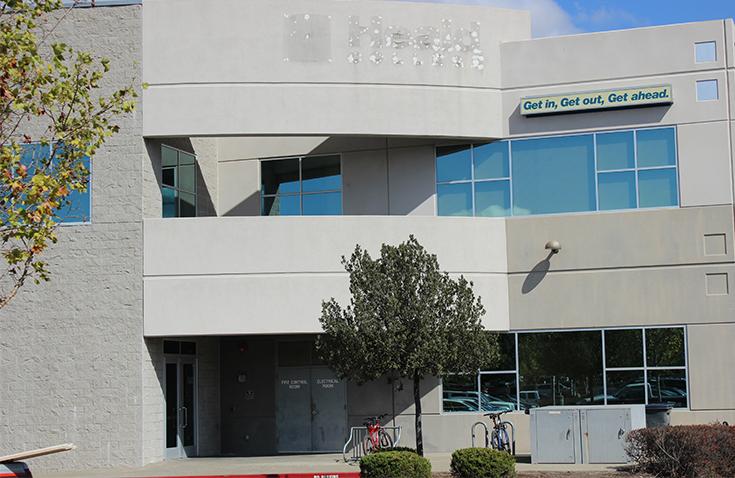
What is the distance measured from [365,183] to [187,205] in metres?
4.84

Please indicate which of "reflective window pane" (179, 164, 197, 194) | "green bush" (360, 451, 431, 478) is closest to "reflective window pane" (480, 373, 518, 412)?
"green bush" (360, 451, 431, 478)

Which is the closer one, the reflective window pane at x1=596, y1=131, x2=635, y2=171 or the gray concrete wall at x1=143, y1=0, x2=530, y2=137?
the gray concrete wall at x1=143, y1=0, x2=530, y2=137

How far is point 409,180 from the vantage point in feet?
98.2

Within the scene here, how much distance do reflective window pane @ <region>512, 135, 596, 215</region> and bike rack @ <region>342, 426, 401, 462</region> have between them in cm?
647

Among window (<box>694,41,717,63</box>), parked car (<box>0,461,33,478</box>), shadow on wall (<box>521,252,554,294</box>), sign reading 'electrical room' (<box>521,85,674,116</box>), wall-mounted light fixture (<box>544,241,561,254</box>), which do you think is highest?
window (<box>694,41,717,63</box>)

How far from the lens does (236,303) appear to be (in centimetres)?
2764

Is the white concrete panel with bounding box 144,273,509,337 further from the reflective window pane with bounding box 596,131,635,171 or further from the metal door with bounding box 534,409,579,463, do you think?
the reflective window pane with bounding box 596,131,635,171

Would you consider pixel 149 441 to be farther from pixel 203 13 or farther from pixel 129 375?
pixel 203 13

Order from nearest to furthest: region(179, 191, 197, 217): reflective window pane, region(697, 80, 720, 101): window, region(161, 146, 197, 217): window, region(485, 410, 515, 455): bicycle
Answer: region(485, 410, 515, 455): bicycle < region(697, 80, 720, 101): window < region(161, 146, 197, 217): window < region(179, 191, 197, 217): reflective window pane

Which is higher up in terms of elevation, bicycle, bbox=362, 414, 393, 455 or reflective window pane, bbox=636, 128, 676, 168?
reflective window pane, bbox=636, 128, 676, 168

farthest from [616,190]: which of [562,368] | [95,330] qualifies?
[95,330]

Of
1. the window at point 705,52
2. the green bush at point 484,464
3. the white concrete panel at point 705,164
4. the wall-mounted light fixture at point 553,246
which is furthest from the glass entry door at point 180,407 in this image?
the window at point 705,52

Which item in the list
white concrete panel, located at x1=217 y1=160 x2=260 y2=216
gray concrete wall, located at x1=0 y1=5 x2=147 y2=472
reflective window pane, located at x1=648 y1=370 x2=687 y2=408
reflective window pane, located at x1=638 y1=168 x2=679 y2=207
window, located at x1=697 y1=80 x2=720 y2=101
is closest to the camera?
gray concrete wall, located at x1=0 y1=5 x2=147 y2=472

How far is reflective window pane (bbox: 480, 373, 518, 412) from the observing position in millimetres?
28812
